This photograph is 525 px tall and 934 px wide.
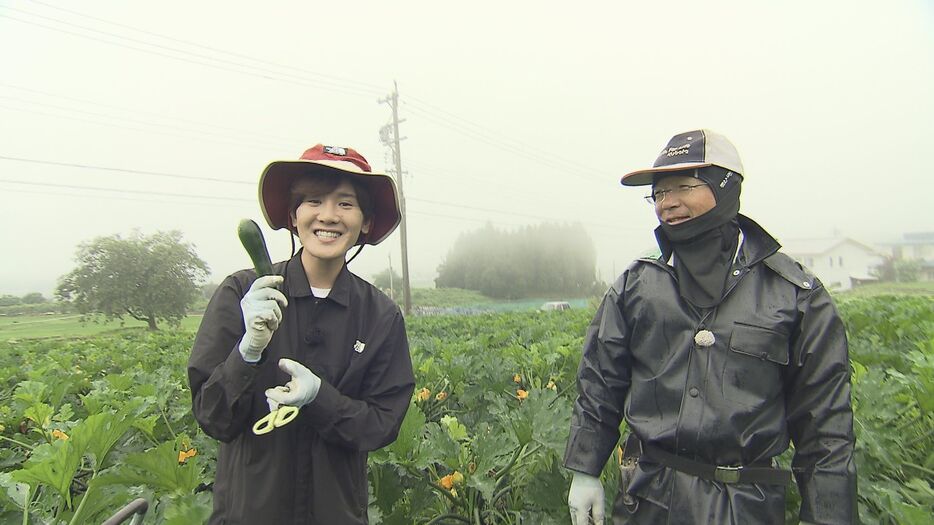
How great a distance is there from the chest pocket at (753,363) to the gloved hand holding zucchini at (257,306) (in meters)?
1.31

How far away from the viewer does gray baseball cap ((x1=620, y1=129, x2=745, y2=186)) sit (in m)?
1.69

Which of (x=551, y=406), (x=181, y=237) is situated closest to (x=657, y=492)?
(x=551, y=406)

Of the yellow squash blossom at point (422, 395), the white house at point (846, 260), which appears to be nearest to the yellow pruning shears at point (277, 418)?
the yellow squash blossom at point (422, 395)

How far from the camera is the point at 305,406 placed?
1.52 m

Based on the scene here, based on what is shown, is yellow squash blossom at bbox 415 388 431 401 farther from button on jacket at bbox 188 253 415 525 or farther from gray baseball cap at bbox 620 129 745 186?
gray baseball cap at bbox 620 129 745 186

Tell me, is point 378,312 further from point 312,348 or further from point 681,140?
point 681,140

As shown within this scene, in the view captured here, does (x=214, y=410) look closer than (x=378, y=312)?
Yes

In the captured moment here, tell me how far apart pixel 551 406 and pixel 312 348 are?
51.2 inches

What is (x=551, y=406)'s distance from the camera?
252 centimetres

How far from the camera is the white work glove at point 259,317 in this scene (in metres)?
1.39

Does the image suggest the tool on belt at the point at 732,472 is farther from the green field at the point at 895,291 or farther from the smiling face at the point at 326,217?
the green field at the point at 895,291

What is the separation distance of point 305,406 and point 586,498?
0.97m

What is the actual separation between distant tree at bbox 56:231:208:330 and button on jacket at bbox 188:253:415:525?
2331 centimetres

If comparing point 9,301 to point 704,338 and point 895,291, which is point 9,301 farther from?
point 895,291
